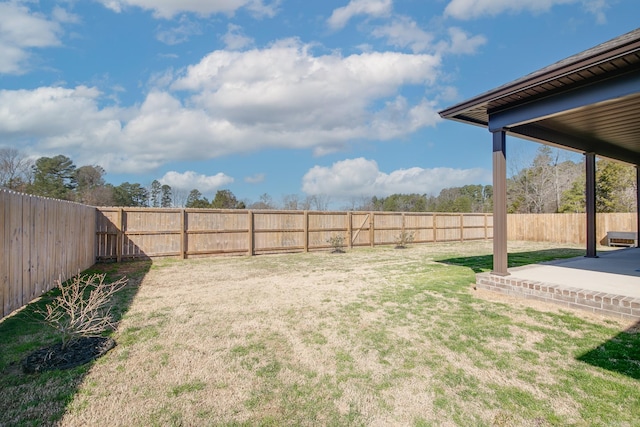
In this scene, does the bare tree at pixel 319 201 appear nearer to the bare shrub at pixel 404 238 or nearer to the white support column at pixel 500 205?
the bare shrub at pixel 404 238

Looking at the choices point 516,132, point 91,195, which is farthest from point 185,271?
point 91,195

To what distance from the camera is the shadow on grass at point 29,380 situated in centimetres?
204

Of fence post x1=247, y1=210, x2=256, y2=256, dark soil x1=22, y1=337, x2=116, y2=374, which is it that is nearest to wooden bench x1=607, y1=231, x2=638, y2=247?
fence post x1=247, y1=210, x2=256, y2=256

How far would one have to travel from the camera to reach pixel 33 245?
4762 millimetres

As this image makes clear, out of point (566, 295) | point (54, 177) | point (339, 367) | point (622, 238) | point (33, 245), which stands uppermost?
point (54, 177)

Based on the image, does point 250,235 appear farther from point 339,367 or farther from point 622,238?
point 622,238

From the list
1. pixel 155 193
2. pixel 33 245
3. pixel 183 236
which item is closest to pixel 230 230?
pixel 183 236

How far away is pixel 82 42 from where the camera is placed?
8898 millimetres

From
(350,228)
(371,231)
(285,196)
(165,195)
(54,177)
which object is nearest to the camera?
(350,228)

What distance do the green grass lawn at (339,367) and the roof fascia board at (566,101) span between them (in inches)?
114

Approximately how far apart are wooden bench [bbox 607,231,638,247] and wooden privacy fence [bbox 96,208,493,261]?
→ 8638 millimetres

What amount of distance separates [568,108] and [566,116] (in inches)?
49.5

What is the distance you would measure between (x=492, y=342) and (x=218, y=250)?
29.0ft

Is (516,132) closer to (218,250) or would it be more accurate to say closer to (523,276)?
(523,276)
